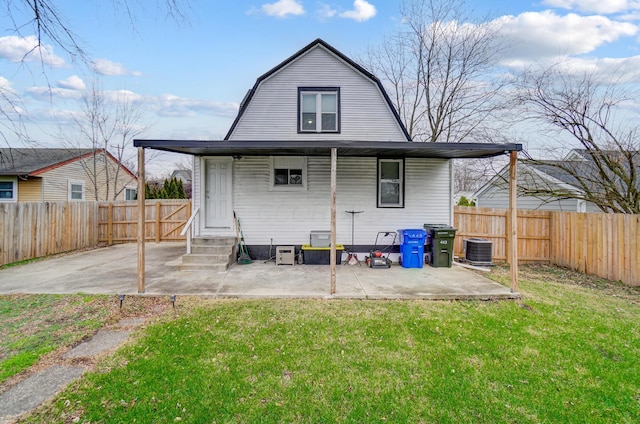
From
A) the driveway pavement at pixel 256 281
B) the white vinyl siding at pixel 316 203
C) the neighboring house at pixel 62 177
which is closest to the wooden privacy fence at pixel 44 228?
the driveway pavement at pixel 256 281

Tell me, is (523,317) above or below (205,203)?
below

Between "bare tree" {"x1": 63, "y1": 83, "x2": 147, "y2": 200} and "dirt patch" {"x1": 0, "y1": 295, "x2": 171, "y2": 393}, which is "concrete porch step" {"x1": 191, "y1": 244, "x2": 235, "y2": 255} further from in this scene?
"bare tree" {"x1": 63, "y1": 83, "x2": 147, "y2": 200}

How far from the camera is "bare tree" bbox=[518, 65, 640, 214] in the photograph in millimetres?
7777

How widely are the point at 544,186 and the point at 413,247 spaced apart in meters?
8.43

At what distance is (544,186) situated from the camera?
39.9ft

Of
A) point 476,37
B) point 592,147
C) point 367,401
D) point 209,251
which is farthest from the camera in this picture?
point 476,37

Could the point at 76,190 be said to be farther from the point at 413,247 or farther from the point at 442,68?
the point at 442,68

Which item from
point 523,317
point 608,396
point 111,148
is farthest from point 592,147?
point 111,148

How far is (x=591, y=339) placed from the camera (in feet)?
13.1

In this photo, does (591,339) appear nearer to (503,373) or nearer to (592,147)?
(503,373)

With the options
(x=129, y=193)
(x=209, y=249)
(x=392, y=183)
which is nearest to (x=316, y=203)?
(x=392, y=183)

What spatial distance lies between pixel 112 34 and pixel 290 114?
553cm

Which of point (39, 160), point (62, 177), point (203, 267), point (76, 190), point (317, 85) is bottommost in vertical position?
point (203, 267)

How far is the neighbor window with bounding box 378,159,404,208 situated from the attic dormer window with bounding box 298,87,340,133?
1845 mm
